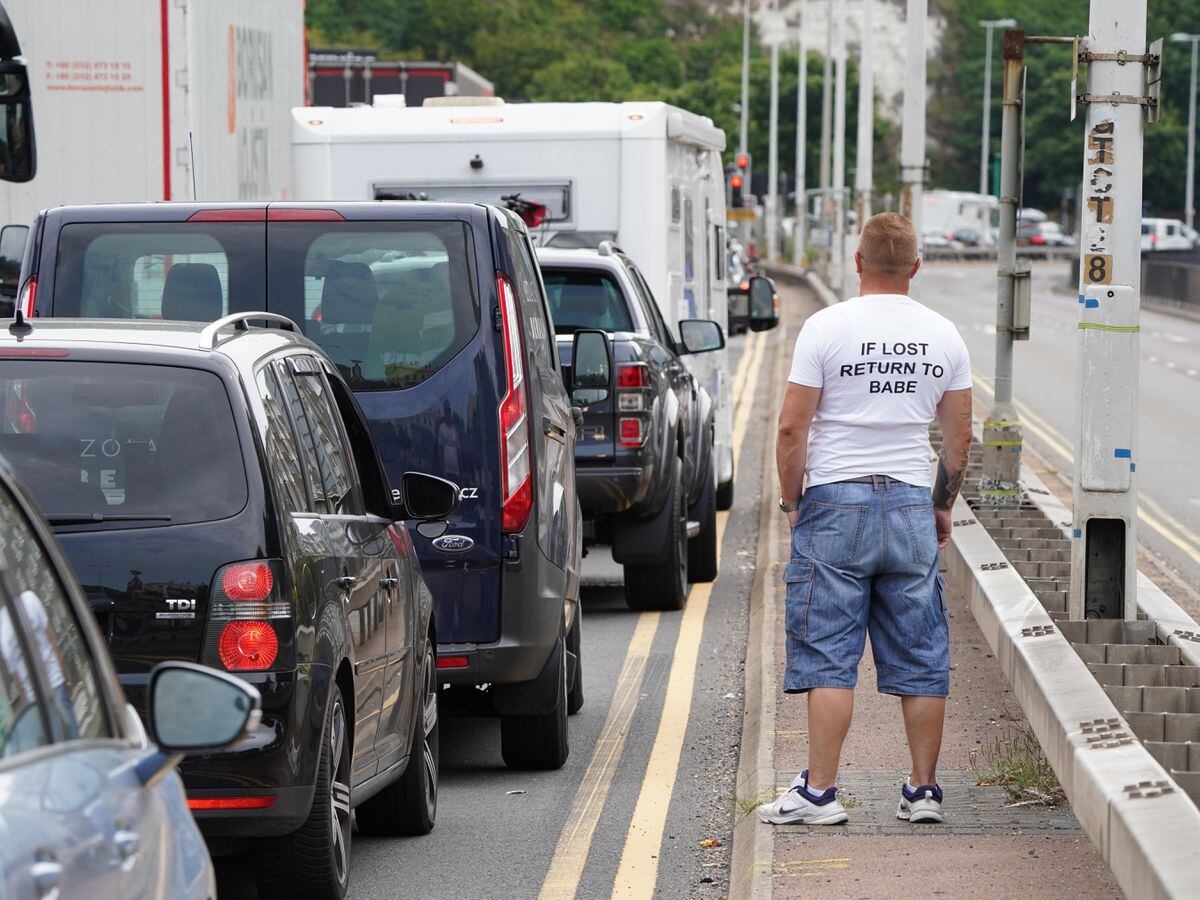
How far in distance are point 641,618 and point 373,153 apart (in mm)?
4741

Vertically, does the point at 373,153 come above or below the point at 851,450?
above

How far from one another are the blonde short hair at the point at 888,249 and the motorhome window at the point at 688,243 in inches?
367

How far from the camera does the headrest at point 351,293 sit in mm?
7781

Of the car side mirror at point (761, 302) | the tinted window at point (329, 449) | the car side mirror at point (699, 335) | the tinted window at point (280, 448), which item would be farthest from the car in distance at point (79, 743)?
the car side mirror at point (761, 302)

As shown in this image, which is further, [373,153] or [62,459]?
[373,153]

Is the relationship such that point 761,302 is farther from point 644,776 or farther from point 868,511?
point 868,511

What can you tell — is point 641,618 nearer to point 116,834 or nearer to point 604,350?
point 604,350

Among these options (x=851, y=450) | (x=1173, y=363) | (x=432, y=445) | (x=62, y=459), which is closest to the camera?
(x=62, y=459)

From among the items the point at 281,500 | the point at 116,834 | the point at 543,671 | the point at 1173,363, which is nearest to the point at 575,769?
the point at 543,671

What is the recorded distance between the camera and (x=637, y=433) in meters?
11.5

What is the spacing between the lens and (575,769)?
831cm

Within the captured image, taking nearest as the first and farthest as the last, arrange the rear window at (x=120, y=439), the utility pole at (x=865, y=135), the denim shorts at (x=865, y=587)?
the rear window at (x=120, y=439) < the denim shorts at (x=865, y=587) < the utility pole at (x=865, y=135)

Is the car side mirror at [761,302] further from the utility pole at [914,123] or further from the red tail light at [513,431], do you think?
the red tail light at [513,431]

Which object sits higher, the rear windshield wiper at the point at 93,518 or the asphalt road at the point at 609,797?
the rear windshield wiper at the point at 93,518
